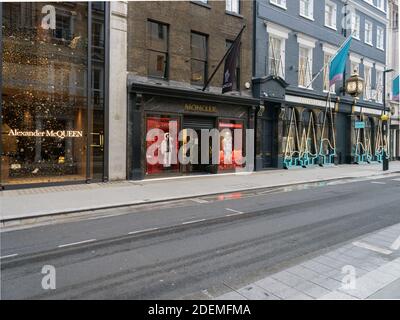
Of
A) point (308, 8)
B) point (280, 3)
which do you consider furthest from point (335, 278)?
point (308, 8)

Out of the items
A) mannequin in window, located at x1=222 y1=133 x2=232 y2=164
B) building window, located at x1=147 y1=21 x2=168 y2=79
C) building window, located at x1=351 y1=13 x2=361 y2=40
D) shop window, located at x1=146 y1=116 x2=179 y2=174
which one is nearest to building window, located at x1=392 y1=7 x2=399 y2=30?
building window, located at x1=351 y1=13 x2=361 y2=40

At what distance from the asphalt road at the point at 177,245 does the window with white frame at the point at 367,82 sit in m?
20.5

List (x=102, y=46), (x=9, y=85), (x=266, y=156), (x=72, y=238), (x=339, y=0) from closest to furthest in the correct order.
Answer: (x=72, y=238) < (x=9, y=85) < (x=102, y=46) < (x=266, y=156) < (x=339, y=0)

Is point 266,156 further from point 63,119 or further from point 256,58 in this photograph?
point 63,119

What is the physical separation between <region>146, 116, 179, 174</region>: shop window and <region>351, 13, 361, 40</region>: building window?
18.4 metres

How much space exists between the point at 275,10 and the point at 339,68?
5.46 metres

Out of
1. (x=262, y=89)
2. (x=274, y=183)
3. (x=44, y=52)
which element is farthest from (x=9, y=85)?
(x=262, y=89)

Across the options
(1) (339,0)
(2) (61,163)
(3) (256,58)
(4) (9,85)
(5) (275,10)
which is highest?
(1) (339,0)

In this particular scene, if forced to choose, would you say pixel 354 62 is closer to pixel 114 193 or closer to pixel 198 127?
pixel 198 127

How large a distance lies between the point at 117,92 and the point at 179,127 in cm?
330

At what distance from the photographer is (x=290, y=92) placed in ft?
68.8

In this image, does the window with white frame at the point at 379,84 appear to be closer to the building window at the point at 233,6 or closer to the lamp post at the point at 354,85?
the lamp post at the point at 354,85

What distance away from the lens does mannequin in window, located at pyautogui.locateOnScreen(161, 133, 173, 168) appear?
1543 centimetres

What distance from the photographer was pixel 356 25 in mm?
26547
